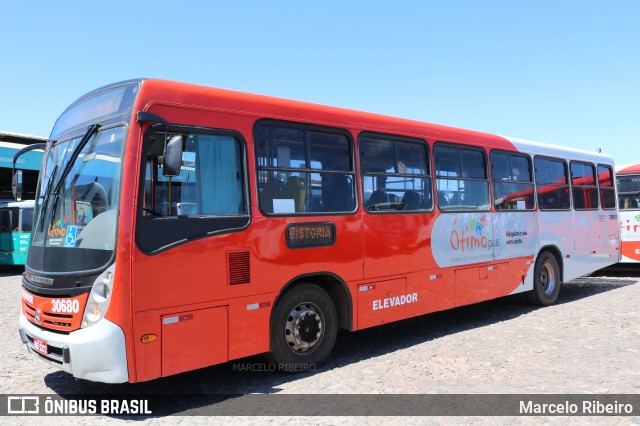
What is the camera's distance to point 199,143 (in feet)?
16.8

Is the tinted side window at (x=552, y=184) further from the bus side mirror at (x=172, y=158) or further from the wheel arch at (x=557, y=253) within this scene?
the bus side mirror at (x=172, y=158)

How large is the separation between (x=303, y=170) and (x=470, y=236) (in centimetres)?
343

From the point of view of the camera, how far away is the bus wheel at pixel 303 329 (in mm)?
5637

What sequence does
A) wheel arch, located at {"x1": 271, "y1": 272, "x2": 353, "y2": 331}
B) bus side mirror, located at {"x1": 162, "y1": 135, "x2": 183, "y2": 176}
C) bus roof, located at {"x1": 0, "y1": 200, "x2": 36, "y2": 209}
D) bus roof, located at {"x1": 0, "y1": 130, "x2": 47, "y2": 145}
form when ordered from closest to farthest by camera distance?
bus side mirror, located at {"x1": 162, "y1": 135, "x2": 183, "y2": 176} → wheel arch, located at {"x1": 271, "y1": 272, "x2": 353, "y2": 331} → bus roof, located at {"x1": 0, "y1": 200, "x2": 36, "y2": 209} → bus roof, located at {"x1": 0, "y1": 130, "x2": 47, "y2": 145}

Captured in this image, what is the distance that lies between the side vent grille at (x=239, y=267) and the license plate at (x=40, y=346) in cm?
174

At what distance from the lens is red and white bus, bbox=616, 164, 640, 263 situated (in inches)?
554

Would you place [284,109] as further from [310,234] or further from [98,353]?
[98,353]

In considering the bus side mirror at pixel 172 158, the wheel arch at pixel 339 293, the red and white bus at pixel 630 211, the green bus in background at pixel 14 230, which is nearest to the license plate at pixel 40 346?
the bus side mirror at pixel 172 158

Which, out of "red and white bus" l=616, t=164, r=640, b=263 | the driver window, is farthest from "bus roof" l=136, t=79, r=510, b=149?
"red and white bus" l=616, t=164, r=640, b=263

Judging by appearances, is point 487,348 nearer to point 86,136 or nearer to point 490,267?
point 490,267

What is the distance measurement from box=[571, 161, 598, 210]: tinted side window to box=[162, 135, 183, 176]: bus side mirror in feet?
28.8

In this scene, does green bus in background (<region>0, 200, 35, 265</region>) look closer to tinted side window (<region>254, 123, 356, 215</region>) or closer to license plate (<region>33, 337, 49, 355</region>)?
license plate (<region>33, 337, 49, 355</region>)

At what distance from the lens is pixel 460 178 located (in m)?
8.09

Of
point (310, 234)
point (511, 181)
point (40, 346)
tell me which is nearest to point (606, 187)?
point (511, 181)
